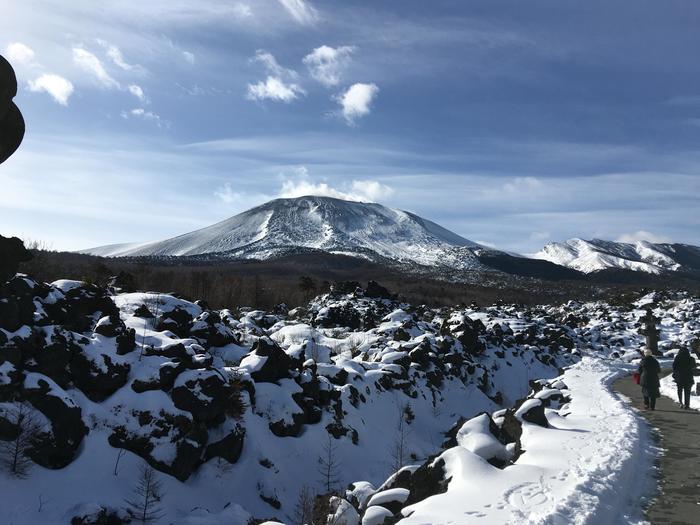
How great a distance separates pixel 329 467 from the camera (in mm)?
14555

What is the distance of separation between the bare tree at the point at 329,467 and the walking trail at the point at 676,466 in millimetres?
8575

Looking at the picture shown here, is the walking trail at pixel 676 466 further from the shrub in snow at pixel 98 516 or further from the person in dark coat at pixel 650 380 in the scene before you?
the shrub in snow at pixel 98 516

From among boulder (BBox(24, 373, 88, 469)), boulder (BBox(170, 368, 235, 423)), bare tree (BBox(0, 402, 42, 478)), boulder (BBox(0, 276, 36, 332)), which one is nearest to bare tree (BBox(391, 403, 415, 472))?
boulder (BBox(170, 368, 235, 423))

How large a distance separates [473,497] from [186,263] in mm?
162224

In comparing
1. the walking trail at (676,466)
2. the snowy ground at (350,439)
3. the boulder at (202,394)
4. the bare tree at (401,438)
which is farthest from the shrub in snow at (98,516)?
the walking trail at (676,466)

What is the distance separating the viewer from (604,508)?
6.87 meters

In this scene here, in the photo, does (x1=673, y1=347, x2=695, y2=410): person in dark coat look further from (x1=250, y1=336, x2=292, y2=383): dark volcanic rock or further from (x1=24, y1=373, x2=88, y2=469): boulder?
(x1=24, y1=373, x2=88, y2=469): boulder

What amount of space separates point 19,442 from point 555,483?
1003cm

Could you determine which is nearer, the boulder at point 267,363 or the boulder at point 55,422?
the boulder at point 55,422

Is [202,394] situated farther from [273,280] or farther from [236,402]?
[273,280]

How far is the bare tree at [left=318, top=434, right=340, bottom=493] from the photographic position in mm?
14727

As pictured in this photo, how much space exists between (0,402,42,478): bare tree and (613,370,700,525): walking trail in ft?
35.9

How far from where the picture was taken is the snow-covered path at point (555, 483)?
6.69 meters

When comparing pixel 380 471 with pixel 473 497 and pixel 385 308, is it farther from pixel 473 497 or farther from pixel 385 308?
pixel 385 308
